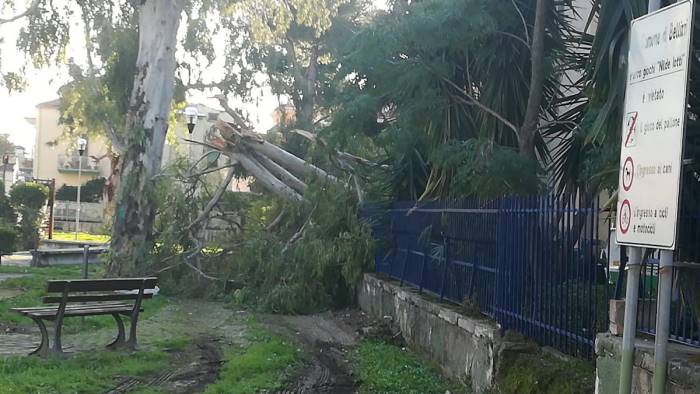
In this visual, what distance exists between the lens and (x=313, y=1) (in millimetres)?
19750

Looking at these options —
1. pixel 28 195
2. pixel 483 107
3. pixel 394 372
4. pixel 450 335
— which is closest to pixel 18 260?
pixel 28 195

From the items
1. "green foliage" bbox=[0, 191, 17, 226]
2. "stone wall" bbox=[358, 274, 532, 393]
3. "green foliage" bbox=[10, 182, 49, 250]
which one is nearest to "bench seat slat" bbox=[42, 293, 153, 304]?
"stone wall" bbox=[358, 274, 532, 393]

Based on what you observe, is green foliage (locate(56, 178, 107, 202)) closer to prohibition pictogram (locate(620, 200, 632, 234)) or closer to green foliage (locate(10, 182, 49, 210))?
green foliage (locate(10, 182, 49, 210))

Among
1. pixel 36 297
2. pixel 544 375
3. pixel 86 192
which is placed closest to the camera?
pixel 544 375

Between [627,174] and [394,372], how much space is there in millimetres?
5572

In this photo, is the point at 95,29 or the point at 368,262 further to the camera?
the point at 95,29

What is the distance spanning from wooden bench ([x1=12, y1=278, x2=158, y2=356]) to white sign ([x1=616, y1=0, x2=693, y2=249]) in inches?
269

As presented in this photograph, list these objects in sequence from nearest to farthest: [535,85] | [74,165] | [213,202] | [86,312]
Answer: [86,312], [535,85], [213,202], [74,165]

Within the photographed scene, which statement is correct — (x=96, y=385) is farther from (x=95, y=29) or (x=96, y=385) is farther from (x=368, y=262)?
(x=95, y=29)

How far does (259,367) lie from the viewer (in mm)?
8852

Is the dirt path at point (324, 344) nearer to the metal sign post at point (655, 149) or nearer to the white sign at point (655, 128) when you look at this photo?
the metal sign post at point (655, 149)

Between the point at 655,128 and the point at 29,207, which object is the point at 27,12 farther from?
the point at 655,128

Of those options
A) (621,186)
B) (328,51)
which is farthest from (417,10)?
(328,51)

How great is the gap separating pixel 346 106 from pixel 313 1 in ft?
28.4
